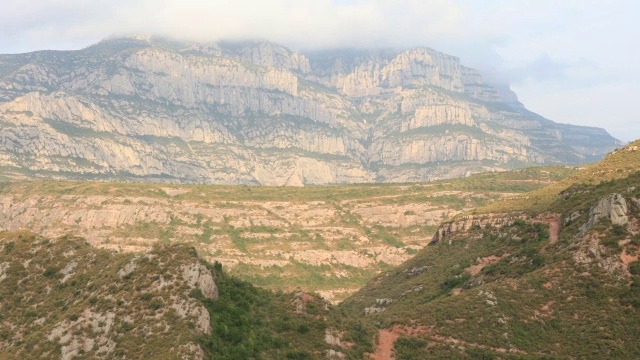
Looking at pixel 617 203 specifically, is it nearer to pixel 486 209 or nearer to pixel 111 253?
pixel 486 209

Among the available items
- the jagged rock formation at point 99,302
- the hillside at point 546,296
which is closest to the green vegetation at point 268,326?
the jagged rock formation at point 99,302

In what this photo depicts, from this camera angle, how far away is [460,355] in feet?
246

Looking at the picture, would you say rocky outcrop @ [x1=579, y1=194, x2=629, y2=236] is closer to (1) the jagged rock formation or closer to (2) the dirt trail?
(2) the dirt trail

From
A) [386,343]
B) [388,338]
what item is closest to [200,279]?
[386,343]

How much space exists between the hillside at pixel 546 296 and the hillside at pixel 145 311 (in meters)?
10.3

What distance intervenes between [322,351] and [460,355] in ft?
55.6

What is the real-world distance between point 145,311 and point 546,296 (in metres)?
50.9

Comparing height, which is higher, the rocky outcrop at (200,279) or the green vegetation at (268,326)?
the rocky outcrop at (200,279)

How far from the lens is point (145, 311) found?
63.9 meters

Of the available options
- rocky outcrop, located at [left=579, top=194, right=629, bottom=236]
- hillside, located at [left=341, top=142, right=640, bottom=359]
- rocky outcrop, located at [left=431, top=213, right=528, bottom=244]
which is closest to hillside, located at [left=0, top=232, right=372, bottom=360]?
hillside, located at [left=341, top=142, right=640, bottom=359]

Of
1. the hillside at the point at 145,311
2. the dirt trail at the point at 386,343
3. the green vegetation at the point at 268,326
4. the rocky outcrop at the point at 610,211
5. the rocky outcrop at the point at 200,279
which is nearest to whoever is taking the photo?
the hillside at the point at 145,311

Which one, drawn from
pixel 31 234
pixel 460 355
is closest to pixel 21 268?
pixel 31 234

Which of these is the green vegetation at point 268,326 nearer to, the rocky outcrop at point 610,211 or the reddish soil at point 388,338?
the reddish soil at point 388,338

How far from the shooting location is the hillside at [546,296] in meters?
75.5
